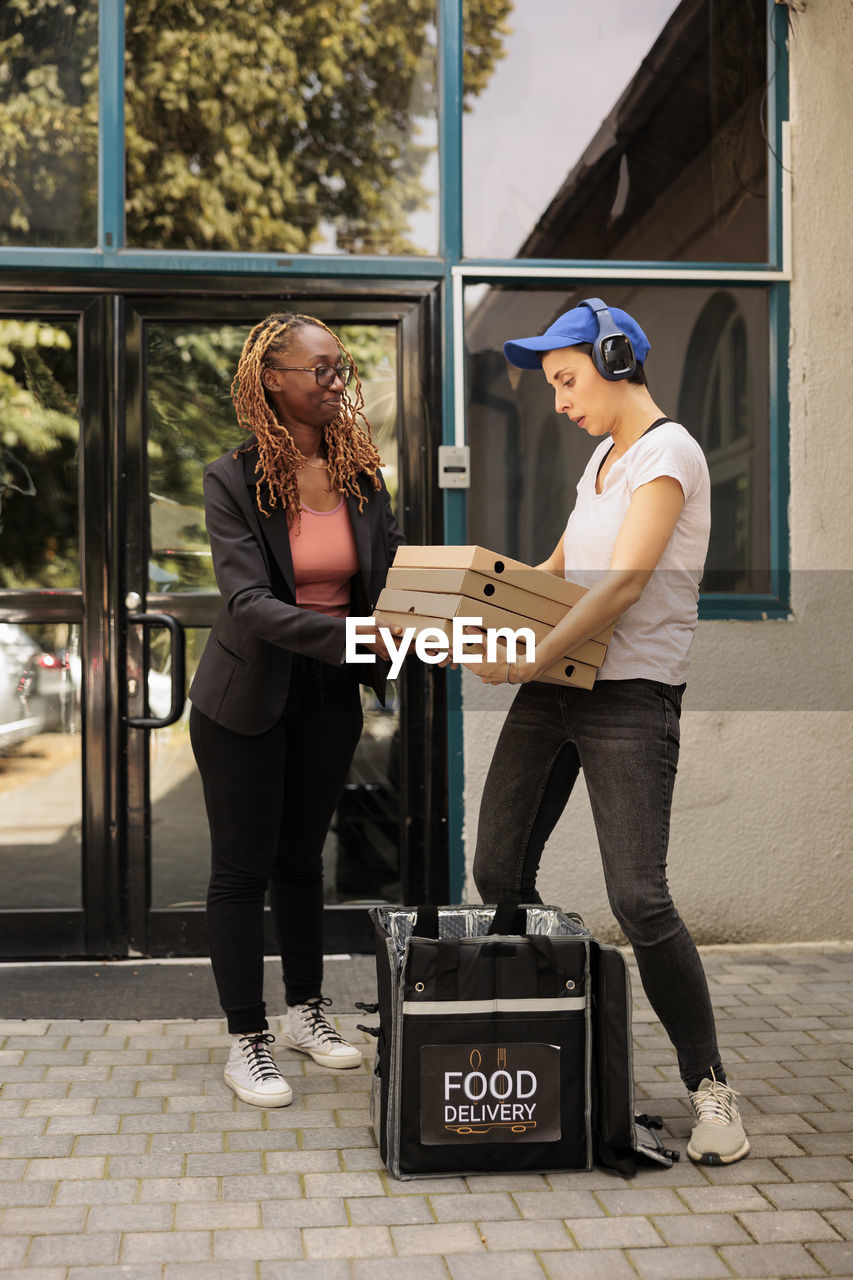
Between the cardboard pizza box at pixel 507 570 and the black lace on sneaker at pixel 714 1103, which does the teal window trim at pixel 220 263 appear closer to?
the cardboard pizza box at pixel 507 570

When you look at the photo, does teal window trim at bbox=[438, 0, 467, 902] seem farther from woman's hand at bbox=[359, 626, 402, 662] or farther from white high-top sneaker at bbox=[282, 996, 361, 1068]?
woman's hand at bbox=[359, 626, 402, 662]

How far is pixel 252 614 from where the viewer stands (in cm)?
327

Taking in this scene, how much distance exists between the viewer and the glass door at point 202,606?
4887 millimetres

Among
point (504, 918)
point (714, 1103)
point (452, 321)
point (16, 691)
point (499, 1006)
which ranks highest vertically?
point (452, 321)

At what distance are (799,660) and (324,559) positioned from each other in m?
2.40

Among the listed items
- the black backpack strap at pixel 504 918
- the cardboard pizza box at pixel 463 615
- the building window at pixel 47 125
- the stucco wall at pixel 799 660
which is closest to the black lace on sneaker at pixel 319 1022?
the black backpack strap at pixel 504 918

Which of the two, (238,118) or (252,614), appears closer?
(252,614)

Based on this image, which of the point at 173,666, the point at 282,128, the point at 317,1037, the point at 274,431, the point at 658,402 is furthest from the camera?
the point at 658,402

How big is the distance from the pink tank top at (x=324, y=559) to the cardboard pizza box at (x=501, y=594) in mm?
437

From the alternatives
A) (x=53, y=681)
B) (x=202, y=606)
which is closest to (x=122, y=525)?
(x=202, y=606)

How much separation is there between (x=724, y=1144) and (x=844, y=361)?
323 centimetres

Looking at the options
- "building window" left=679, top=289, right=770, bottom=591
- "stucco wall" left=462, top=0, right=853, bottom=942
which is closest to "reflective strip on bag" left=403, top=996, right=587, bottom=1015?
"stucco wall" left=462, top=0, right=853, bottom=942

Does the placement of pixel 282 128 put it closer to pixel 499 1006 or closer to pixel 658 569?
pixel 658 569

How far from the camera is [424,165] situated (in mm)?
5004
